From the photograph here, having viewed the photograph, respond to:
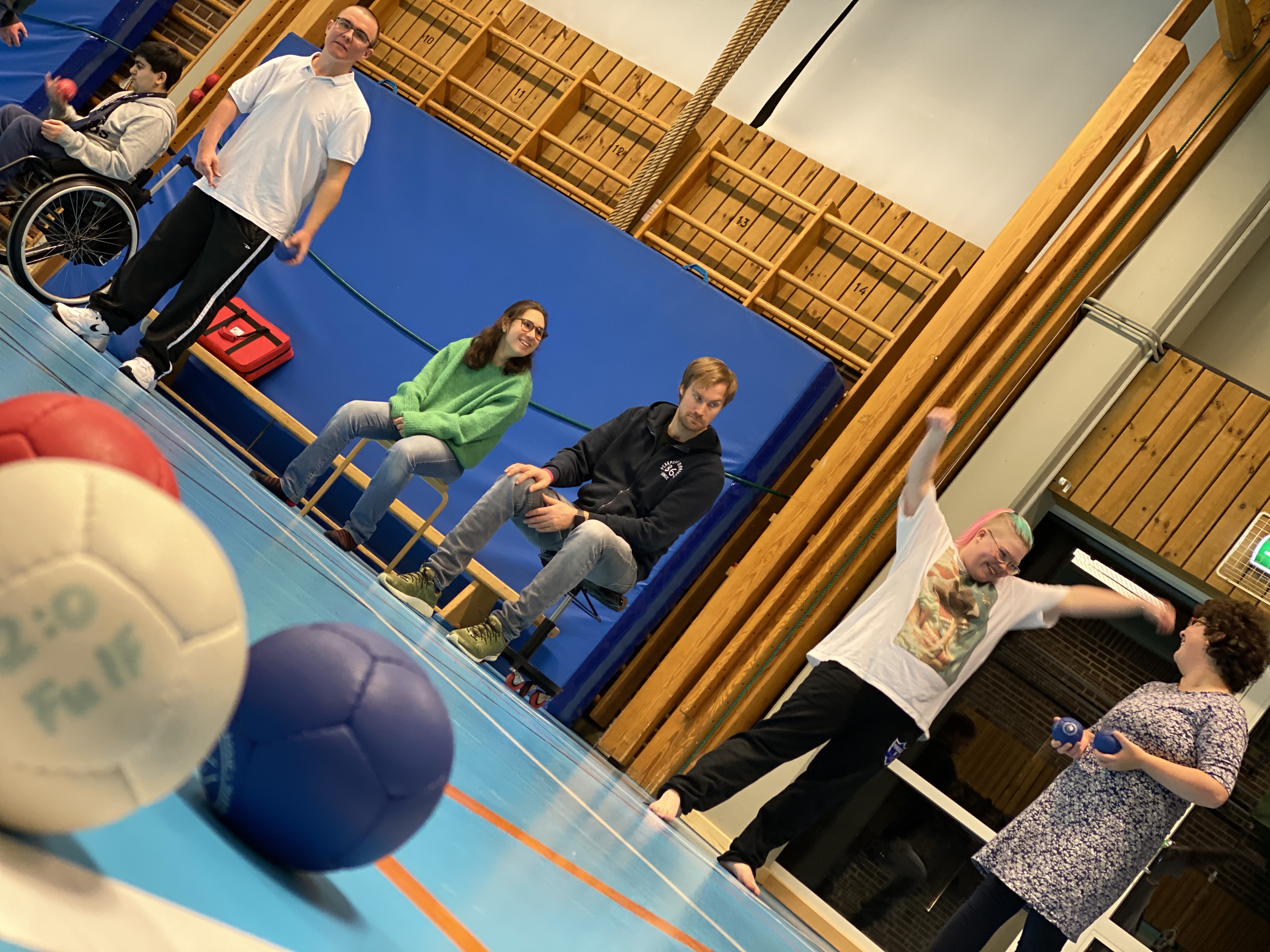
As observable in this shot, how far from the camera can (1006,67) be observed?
5496 mm

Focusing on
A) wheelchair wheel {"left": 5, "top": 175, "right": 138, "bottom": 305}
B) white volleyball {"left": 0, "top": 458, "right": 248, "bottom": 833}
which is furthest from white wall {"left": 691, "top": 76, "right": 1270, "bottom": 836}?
white volleyball {"left": 0, "top": 458, "right": 248, "bottom": 833}

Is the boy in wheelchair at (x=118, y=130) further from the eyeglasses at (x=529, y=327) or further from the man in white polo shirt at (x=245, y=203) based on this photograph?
the eyeglasses at (x=529, y=327)

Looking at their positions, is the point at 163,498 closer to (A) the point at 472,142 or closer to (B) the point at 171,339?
(B) the point at 171,339

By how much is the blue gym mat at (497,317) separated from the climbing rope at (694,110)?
1.26ft

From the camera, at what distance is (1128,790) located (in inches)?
106

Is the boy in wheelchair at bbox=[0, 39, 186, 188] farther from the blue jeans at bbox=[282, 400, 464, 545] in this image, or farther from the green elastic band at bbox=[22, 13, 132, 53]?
the green elastic band at bbox=[22, 13, 132, 53]

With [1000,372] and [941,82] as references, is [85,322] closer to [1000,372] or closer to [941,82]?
[1000,372]

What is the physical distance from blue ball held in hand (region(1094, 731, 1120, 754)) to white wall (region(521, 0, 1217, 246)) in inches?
131

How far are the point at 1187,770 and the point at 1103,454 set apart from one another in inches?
86.7

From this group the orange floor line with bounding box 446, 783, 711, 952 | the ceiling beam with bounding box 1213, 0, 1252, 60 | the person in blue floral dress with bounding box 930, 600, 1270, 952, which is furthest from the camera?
the ceiling beam with bounding box 1213, 0, 1252, 60

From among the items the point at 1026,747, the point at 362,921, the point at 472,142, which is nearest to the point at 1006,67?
the point at 472,142

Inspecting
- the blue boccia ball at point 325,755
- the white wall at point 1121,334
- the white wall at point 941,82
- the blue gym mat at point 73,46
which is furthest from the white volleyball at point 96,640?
the blue gym mat at point 73,46

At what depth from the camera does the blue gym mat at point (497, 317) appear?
457cm

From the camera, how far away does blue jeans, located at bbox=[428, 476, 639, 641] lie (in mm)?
3131
